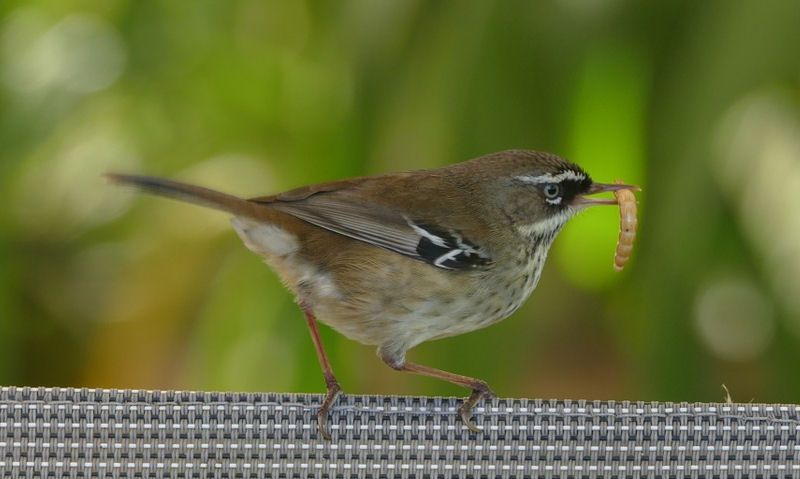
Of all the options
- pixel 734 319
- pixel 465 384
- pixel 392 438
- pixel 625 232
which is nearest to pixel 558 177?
pixel 625 232

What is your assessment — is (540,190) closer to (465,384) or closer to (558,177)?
(558,177)

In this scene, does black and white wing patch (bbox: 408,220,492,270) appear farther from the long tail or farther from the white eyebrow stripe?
the long tail

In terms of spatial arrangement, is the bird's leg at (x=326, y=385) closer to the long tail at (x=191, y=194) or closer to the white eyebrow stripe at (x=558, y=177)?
the long tail at (x=191, y=194)

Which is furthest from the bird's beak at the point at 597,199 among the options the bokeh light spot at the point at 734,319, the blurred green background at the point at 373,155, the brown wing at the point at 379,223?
the bokeh light spot at the point at 734,319

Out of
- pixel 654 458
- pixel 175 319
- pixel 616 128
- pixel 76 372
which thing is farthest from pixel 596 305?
pixel 654 458

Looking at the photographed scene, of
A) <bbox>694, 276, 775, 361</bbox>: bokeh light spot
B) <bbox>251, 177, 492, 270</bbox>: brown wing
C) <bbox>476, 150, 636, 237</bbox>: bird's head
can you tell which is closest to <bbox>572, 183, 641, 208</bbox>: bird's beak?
<bbox>476, 150, 636, 237</bbox>: bird's head
